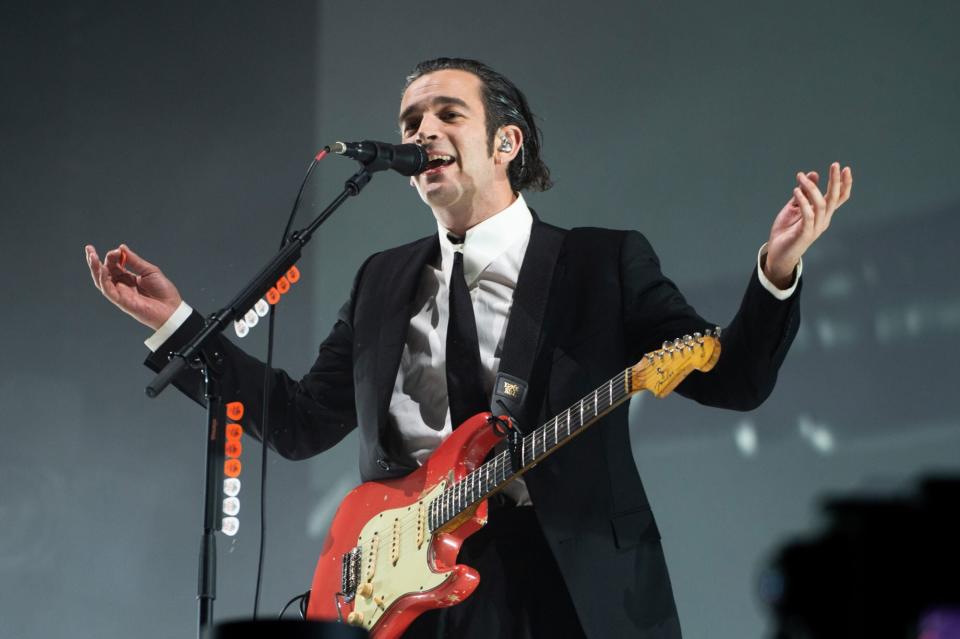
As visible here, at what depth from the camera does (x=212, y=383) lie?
6.42 ft

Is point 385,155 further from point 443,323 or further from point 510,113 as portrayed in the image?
point 510,113

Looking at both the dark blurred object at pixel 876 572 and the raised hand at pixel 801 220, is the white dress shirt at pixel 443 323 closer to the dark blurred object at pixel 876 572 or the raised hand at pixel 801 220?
the raised hand at pixel 801 220

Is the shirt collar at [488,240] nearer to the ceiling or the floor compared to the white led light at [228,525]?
nearer to the ceiling

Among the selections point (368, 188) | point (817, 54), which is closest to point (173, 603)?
point (368, 188)

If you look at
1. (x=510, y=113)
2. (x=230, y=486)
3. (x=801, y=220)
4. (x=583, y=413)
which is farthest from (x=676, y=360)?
(x=510, y=113)

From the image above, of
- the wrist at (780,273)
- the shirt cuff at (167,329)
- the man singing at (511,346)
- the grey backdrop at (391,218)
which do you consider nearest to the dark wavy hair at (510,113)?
the man singing at (511,346)

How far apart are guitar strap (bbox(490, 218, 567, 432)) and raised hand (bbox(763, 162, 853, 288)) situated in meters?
0.46

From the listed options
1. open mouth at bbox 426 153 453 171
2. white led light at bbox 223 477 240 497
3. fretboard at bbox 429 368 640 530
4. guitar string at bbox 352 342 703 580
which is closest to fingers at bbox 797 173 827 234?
guitar string at bbox 352 342 703 580

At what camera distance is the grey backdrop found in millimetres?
2590

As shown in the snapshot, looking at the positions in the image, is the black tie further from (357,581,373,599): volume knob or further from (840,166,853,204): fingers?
(840,166,853,204): fingers

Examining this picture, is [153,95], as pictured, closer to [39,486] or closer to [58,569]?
[39,486]

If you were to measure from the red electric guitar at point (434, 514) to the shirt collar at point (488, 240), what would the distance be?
409 millimetres

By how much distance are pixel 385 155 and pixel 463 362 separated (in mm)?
414

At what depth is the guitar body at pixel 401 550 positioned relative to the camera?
193 cm
